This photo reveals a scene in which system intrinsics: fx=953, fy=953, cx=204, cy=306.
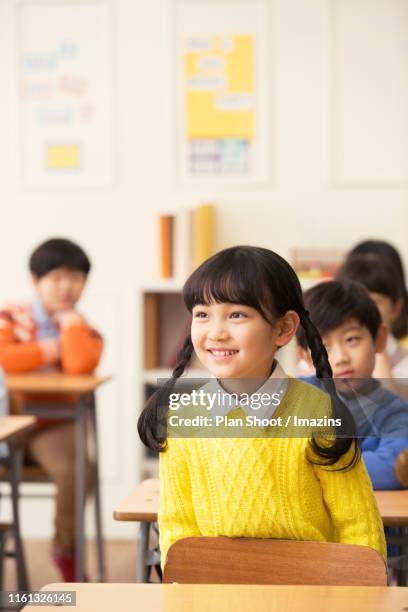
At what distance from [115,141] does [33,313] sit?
107cm

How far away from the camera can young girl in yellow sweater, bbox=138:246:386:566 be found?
1.33 meters

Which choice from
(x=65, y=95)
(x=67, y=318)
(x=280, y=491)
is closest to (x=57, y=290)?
(x=67, y=318)

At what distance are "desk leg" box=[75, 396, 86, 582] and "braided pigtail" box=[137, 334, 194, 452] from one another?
6.29 feet

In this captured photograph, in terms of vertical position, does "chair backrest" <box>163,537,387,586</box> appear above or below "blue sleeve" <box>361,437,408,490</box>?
above

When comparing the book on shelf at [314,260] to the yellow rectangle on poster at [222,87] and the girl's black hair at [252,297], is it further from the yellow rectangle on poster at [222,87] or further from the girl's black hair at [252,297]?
the girl's black hair at [252,297]

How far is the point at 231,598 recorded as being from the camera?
1.04 metres

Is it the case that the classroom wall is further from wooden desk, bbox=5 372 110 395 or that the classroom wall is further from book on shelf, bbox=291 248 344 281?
wooden desk, bbox=5 372 110 395

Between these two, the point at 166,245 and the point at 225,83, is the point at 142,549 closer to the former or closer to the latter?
the point at 166,245

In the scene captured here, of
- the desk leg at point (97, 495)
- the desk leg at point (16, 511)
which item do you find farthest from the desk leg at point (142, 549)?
the desk leg at point (97, 495)

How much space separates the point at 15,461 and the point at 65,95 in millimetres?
2202

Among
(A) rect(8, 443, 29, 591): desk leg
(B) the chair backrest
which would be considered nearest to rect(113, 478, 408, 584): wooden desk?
(B) the chair backrest

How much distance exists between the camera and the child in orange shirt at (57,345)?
336 centimetres

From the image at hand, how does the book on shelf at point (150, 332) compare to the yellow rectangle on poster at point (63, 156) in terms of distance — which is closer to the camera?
the book on shelf at point (150, 332)

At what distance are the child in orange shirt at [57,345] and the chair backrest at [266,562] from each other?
2.12 m
